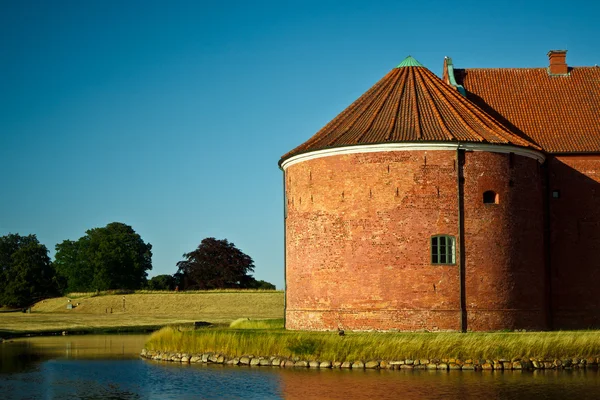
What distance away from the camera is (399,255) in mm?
24812

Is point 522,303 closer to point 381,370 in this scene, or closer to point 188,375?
point 381,370

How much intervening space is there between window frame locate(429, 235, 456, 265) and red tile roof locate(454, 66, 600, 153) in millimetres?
7194

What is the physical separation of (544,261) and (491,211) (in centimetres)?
442

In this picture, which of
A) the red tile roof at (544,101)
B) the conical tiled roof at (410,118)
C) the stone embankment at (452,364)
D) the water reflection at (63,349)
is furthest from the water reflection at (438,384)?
the red tile roof at (544,101)

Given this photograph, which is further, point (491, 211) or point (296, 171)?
point (296, 171)

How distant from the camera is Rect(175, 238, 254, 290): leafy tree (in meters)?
72.1

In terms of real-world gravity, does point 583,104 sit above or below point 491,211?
above

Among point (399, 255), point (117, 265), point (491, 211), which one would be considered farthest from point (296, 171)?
point (117, 265)

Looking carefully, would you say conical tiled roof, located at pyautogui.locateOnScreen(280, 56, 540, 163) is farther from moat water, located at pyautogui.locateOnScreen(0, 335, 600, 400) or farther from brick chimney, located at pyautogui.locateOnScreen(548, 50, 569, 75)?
moat water, located at pyautogui.locateOnScreen(0, 335, 600, 400)

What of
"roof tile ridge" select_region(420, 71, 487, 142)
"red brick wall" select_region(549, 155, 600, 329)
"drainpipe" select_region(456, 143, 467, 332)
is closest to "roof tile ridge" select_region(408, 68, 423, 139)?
"roof tile ridge" select_region(420, 71, 487, 142)

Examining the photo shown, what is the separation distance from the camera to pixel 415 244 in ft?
81.4

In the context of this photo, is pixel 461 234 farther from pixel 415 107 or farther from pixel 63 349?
pixel 63 349

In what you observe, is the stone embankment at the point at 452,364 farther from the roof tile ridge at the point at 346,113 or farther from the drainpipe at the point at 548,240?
the roof tile ridge at the point at 346,113

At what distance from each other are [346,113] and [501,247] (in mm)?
7500
